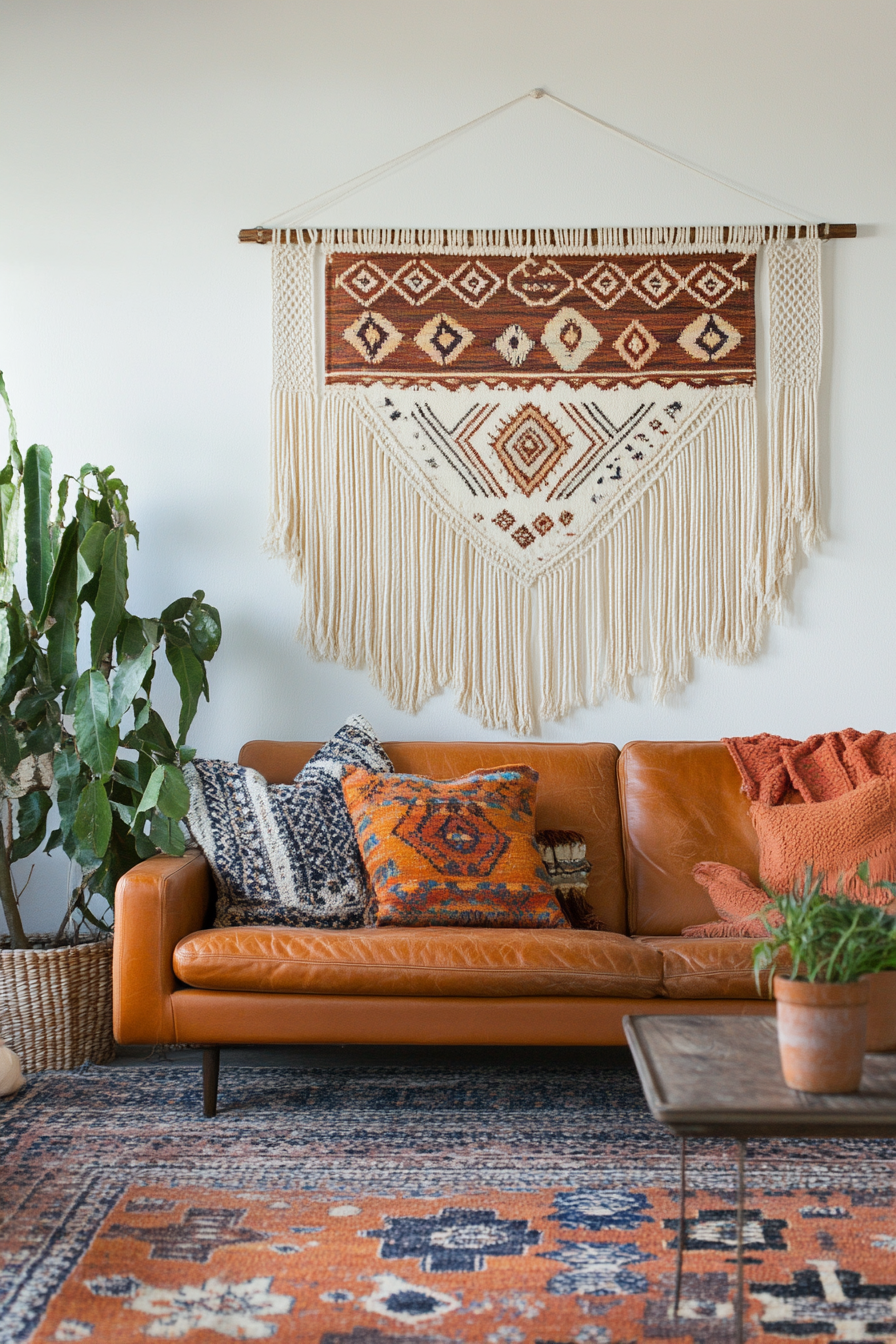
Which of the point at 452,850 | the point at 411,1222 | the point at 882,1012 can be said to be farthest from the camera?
the point at 452,850

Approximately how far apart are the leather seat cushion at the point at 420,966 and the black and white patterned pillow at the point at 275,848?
237 millimetres

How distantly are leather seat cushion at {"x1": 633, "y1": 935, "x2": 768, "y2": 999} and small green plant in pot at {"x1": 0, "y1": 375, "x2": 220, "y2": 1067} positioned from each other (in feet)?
3.45

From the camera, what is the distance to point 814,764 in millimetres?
2502

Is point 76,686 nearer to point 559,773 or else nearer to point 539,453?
point 559,773

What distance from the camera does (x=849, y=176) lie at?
113 inches

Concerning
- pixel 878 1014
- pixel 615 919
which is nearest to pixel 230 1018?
pixel 615 919

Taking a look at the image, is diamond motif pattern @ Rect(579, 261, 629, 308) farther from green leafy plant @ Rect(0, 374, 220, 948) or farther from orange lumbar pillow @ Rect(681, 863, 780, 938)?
orange lumbar pillow @ Rect(681, 863, 780, 938)

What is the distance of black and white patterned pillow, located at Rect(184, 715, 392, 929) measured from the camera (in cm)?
227

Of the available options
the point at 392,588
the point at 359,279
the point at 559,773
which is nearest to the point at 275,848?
the point at 559,773

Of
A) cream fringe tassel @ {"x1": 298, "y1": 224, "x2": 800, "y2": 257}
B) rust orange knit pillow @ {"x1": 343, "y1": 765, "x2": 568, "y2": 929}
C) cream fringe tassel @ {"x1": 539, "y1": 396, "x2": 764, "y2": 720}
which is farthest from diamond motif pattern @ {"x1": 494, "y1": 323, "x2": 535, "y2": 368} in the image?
rust orange knit pillow @ {"x1": 343, "y1": 765, "x2": 568, "y2": 929}

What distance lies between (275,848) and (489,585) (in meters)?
0.97

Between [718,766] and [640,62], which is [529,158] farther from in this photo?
[718,766]

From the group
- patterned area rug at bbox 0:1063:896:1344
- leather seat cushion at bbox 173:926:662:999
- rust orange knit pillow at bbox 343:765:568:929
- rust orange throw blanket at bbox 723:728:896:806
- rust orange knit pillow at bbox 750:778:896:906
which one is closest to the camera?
patterned area rug at bbox 0:1063:896:1344

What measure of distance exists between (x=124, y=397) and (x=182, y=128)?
2.47 feet
